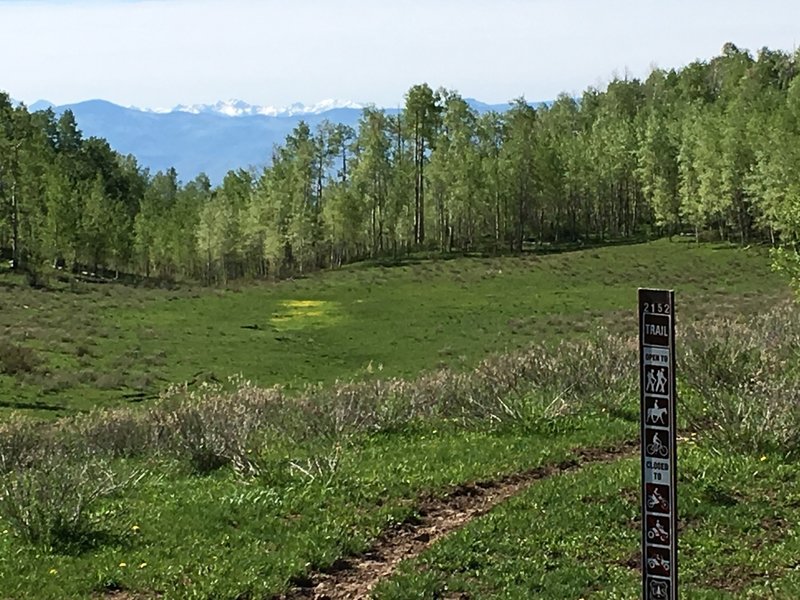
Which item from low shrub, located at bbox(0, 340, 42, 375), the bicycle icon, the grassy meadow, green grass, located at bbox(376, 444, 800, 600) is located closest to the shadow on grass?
the grassy meadow

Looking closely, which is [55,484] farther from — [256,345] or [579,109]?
[579,109]

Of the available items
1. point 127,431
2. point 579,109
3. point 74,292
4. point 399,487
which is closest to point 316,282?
point 74,292

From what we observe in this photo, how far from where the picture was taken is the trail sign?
5.07 metres

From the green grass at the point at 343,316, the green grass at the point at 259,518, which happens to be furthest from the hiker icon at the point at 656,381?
the green grass at the point at 343,316

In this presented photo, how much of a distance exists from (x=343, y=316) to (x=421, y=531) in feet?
147

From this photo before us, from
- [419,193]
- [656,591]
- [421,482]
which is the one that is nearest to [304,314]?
[419,193]

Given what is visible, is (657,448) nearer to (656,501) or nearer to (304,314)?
(656,501)

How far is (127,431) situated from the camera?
18.5 metres

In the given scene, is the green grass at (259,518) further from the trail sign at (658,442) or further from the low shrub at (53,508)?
the trail sign at (658,442)

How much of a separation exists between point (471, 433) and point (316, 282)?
58.0m

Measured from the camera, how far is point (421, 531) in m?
10.7

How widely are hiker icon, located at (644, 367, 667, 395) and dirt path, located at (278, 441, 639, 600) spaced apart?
4563 mm

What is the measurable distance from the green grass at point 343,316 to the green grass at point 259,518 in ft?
44.0

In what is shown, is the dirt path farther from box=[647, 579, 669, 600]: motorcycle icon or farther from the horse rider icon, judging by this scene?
the horse rider icon
